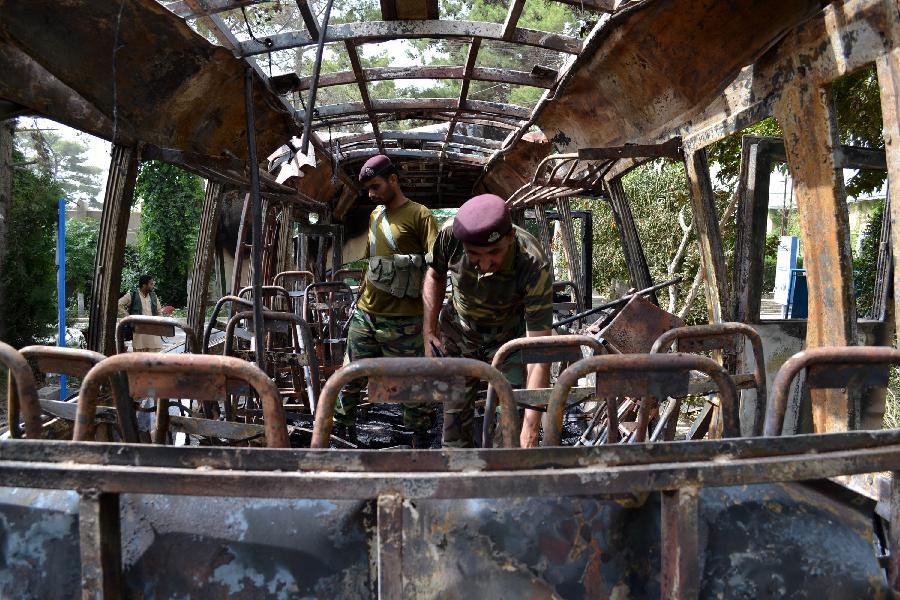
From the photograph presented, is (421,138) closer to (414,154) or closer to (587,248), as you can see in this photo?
(414,154)

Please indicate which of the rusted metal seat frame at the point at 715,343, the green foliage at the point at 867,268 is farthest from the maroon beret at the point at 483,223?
the green foliage at the point at 867,268

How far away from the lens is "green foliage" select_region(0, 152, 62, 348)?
37.8 feet

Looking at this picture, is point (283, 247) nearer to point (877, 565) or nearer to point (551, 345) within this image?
point (551, 345)

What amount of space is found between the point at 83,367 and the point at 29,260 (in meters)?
11.6

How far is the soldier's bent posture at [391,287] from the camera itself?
4.24 m

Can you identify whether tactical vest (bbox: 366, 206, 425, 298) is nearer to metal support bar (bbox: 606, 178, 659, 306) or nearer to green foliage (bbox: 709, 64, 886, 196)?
metal support bar (bbox: 606, 178, 659, 306)

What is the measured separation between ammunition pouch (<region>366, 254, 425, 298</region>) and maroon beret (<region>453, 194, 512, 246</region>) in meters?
1.24

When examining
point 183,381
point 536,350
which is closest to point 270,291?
point 536,350

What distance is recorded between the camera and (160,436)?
7.89 ft

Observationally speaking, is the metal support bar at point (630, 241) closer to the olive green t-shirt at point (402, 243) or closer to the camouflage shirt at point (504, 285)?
the olive green t-shirt at point (402, 243)

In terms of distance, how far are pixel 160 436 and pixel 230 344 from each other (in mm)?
1096

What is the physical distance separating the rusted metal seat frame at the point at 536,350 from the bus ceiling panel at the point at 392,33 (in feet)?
9.67

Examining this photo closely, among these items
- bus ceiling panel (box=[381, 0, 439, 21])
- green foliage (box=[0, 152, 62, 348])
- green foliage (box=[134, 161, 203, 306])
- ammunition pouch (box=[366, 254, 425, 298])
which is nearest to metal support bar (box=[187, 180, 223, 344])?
ammunition pouch (box=[366, 254, 425, 298])

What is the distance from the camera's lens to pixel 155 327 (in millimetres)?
3379
